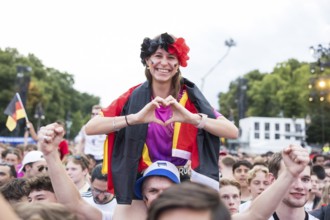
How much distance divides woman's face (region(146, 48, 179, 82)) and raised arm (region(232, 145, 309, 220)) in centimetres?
100

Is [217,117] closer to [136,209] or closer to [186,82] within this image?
[186,82]

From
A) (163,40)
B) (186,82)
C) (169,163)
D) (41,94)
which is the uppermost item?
(41,94)

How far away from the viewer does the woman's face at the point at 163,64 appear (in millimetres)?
3707

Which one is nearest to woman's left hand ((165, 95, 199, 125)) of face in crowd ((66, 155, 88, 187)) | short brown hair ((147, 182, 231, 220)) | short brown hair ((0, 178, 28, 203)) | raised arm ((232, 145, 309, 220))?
raised arm ((232, 145, 309, 220))

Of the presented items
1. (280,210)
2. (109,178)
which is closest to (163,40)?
(109,178)

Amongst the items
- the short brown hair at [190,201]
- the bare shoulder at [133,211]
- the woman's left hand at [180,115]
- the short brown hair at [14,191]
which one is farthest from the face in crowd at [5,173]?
the short brown hair at [190,201]

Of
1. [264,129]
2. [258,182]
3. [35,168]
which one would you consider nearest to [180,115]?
[258,182]

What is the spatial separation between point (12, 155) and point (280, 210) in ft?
21.9

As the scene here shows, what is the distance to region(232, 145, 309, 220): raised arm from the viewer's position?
312 cm

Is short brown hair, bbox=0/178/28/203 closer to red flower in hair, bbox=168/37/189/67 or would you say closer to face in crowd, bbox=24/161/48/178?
red flower in hair, bbox=168/37/189/67

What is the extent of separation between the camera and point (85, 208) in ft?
11.7

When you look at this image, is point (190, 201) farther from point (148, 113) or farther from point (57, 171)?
point (57, 171)

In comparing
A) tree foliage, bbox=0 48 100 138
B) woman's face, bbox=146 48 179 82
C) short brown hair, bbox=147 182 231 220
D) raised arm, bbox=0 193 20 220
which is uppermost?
tree foliage, bbox=0 48 100 138

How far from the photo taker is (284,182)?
3174mm
